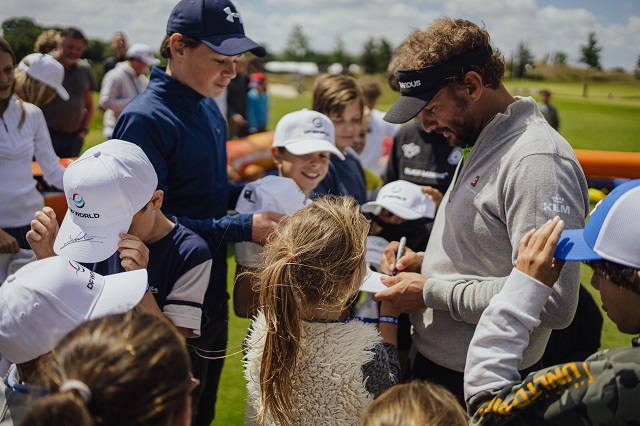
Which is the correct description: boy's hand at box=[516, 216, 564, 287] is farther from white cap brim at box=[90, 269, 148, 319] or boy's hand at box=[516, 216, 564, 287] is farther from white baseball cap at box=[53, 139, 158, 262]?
white baseball cap at box=[53, 139, 158, 262]

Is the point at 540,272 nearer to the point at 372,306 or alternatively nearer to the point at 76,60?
the point at 372,306

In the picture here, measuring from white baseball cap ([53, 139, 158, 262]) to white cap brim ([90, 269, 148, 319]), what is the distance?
23cm

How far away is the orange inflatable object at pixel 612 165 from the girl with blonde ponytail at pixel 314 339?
766 cm

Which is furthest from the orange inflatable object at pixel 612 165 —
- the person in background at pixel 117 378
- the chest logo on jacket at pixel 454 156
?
the person in background at pixel 117 378

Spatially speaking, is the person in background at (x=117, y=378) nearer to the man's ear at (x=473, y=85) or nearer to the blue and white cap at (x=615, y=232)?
the blue and white cap at (x=615, y=232)

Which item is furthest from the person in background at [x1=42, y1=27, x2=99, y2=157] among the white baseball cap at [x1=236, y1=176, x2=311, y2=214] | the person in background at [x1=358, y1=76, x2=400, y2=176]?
the white baseball cap at [x1=236, y1=176, x2=311, y2=214]

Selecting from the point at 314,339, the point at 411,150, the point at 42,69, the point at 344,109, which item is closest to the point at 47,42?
the point at 42,69

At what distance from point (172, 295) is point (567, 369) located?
1.53 m

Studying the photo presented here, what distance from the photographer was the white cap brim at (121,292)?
1.78m

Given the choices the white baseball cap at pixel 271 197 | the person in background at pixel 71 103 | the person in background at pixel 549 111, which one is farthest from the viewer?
the person in background at pixel 549 111

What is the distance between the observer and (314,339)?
1.92 m

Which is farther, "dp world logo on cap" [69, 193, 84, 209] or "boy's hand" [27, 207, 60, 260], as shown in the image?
"boy's hand" [27, 207, 60, 260]

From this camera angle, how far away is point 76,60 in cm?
781

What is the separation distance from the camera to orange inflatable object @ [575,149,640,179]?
8.50m
